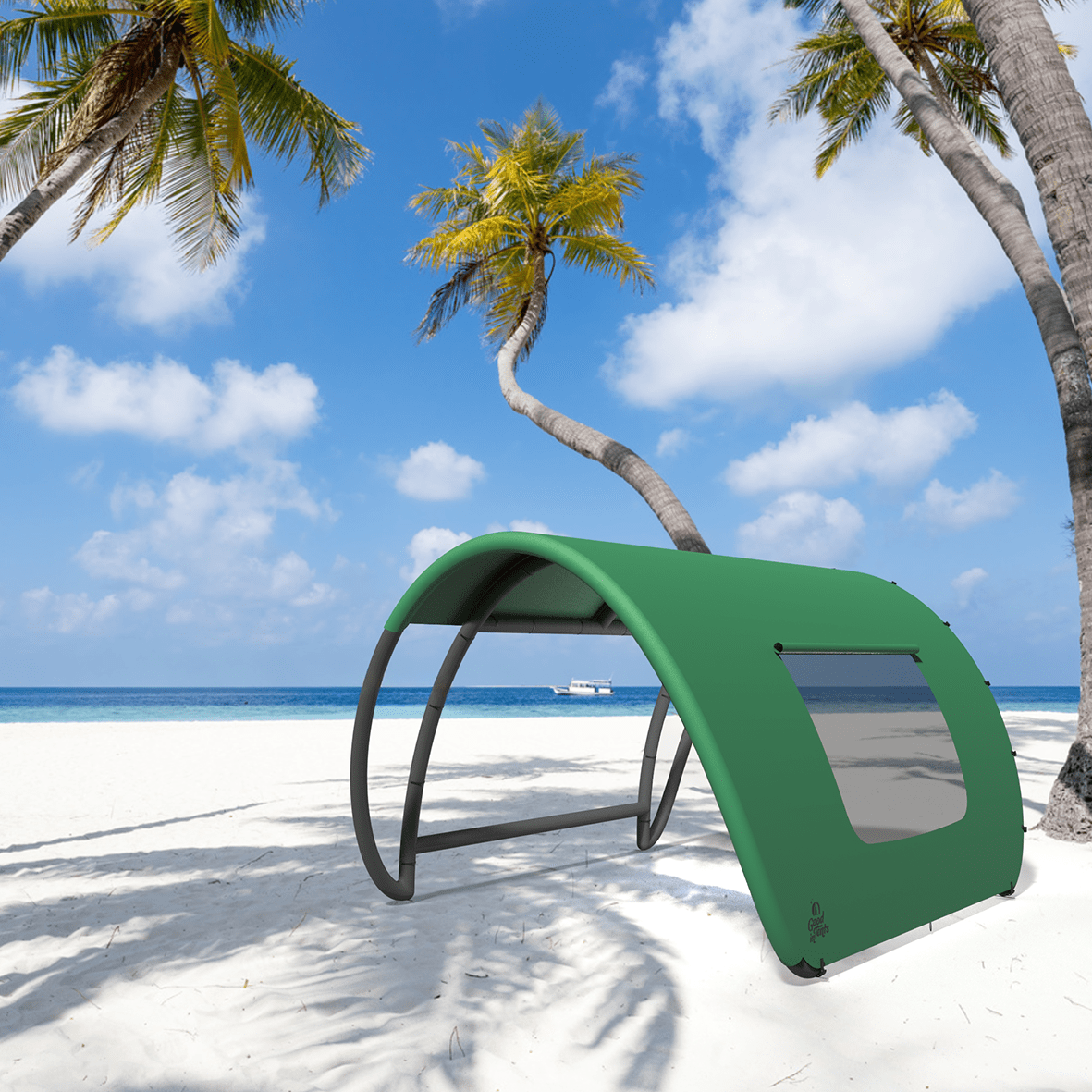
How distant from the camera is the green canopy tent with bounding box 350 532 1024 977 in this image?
2754 millimetres

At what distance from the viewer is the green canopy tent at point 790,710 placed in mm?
2754

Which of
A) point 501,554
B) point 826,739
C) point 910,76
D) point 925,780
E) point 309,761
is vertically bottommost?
point 309,761

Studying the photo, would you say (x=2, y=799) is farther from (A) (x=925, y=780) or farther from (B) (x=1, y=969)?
(A) (x=925, y=780)

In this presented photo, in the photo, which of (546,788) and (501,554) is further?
(546,788)

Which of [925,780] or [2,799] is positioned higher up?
[925,780]

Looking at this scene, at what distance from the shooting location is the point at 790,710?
309 cm

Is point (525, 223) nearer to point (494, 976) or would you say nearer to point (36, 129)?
point (36, 129)

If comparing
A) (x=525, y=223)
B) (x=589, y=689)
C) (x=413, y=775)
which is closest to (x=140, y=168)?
(x=525, y=223)

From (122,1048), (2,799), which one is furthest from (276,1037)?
(2,799)

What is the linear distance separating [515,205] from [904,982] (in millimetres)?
10979

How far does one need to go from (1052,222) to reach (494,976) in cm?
504

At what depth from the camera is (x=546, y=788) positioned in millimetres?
9070

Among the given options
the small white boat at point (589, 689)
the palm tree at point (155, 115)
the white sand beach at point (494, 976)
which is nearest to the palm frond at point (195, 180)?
the palm tree at point (155, 115)

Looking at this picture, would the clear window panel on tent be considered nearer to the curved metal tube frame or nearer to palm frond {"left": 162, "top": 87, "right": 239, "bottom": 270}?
the curved metal tube frame
